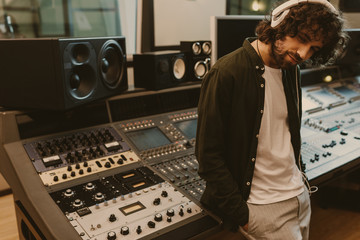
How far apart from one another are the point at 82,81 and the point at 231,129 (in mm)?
763

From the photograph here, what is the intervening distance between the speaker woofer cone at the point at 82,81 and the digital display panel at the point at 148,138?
0.31m

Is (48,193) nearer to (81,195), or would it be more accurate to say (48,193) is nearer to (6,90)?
(81,195)

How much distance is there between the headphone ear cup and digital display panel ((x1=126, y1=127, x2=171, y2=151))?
2.76 feet

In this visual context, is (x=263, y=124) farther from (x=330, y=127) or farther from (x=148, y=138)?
(x=330, y=127)

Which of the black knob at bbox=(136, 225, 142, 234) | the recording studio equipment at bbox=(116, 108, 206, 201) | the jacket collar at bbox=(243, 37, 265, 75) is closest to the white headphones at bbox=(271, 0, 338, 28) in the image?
the jacket collar at bbox=(243, 37, 265, 75)

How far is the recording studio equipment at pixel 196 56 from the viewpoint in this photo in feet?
6.95

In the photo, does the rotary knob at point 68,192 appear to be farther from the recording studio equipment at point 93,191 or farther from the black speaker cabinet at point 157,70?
the black speaker cabinet at point 157,70

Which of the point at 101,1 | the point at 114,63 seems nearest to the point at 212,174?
the point at 114,63

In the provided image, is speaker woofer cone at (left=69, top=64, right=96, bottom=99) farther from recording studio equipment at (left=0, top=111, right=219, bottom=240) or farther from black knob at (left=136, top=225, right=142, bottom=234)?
black knob at (left=136, top=225, right=142, bottom=234)

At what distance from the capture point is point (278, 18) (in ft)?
3.79

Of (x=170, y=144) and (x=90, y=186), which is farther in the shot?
(x=170, y=144)

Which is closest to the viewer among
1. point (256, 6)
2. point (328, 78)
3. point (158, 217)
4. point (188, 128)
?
point (158, 217)

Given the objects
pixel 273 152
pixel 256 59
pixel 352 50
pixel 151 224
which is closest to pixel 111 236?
pixel 151 224

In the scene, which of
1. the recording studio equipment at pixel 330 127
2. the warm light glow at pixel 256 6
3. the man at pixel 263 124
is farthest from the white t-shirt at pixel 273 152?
the warm light glow at pixel 256 6
